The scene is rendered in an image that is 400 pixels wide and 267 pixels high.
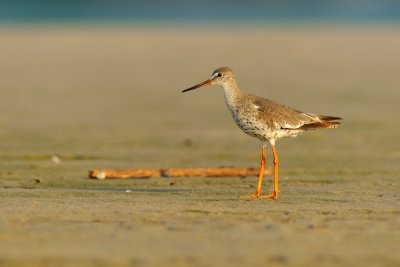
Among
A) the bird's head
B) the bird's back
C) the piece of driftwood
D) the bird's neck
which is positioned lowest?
the piece of driftwood

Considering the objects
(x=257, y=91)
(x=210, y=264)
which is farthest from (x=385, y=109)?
(x=210, y=264)

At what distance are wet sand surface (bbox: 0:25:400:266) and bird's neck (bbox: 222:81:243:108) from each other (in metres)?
0.79

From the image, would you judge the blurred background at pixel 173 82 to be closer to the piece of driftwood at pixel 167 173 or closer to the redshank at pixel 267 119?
the piece of driftwood at pixel 167 173

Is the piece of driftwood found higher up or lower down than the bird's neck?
lower down

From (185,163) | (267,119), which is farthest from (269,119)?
(185,163)

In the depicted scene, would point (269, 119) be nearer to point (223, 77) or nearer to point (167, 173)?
point (223, 77)

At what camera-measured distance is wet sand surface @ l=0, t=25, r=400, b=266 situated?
6.03 meters

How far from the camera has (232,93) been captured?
8.98 meters

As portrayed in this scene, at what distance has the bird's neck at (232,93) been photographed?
8880mm

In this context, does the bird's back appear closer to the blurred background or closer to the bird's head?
the bird's head

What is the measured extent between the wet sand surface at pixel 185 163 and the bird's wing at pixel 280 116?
1.96ft

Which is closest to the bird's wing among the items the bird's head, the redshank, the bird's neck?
the redshank

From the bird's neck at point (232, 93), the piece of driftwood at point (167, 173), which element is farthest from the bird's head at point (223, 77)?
the piece of driftwood at point (167, 173)

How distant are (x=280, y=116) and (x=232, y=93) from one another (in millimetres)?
587
